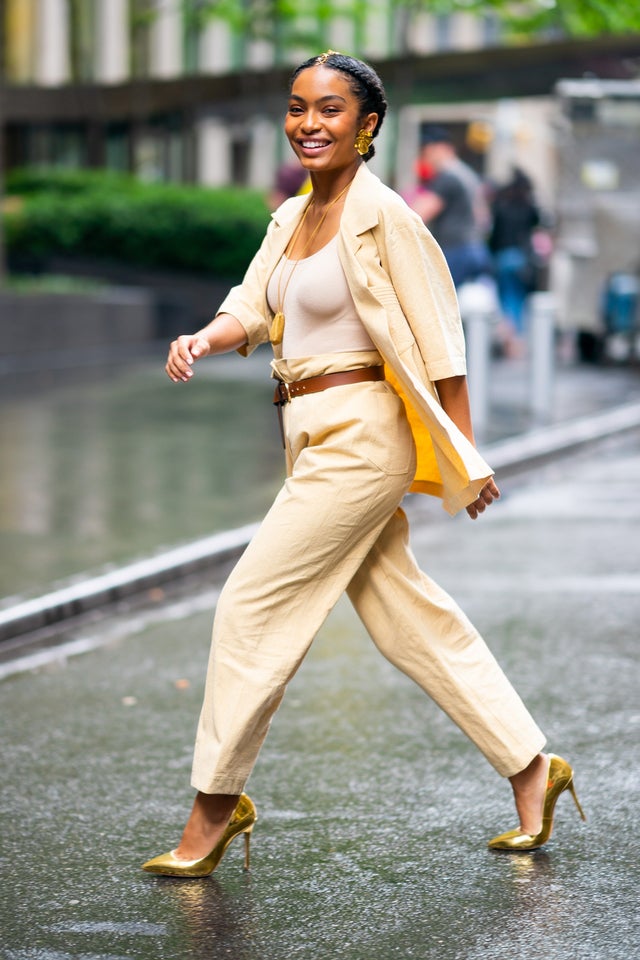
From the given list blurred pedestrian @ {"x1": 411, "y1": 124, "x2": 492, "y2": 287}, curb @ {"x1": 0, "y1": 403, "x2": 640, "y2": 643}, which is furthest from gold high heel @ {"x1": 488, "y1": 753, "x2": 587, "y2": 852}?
blurred pedestrian @ {"x1": 411, "y1": 124, "x2": 492, "y2": 287}

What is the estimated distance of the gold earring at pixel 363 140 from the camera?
13.6 feet

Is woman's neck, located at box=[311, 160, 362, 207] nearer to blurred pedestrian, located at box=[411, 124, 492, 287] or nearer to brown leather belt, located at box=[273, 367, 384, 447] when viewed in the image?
brown leather belt, located at box=[273, 367, 384, 447]

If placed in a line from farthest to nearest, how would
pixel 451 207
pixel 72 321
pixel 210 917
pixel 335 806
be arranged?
pixel 72 321, pixel 451 207, pixel 335 806, pixel 210 917

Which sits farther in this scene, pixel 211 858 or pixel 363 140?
pixel 211 858

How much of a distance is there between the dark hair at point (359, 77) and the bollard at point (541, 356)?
32.0 ft

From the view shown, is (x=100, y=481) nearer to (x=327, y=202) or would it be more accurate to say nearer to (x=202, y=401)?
(x=202, y=401)

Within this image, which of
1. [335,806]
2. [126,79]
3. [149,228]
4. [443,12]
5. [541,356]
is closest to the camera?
[335,806]

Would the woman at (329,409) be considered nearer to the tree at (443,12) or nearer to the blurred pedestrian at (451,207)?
the blurred pedestrian at (451,207)

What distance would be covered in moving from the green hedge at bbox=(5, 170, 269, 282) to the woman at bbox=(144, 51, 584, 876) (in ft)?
59.0

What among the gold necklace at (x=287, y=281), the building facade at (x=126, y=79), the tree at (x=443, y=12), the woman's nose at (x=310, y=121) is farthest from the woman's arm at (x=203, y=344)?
the building facade at (x=126, y=79)

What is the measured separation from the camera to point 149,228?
2269 centimetres

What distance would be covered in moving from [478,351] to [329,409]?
8.96 meters

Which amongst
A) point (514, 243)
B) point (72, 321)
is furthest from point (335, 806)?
point (514, 243)

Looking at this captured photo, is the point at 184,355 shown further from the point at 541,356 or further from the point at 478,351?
the point at 541,356
